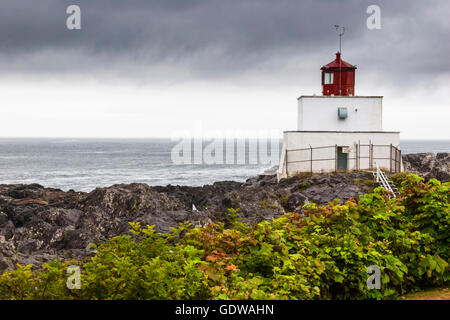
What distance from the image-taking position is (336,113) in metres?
27.0

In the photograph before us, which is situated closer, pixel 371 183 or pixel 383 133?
pixel 371 183

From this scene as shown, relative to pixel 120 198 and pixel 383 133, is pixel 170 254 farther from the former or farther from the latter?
pixel 383 133

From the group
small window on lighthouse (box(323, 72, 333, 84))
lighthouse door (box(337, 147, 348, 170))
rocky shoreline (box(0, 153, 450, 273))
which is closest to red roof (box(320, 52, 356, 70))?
small window on lighthouse (box(323, 72, 333, 84))

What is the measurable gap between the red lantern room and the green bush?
20633 mm

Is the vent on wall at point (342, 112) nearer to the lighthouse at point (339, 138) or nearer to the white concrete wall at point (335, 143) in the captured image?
the lighthouse at point (339, 138)

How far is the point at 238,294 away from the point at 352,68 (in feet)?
84.0

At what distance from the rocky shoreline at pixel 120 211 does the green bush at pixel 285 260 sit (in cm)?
324

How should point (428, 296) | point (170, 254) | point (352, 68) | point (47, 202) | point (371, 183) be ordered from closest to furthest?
point (170, 254), point (428, 296), point (371, 183), point (47, 202), point (352, 68)

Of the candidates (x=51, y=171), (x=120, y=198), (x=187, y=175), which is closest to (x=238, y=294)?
(x=120, y=198)

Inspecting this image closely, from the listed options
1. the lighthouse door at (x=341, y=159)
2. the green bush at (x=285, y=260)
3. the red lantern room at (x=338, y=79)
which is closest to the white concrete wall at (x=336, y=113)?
the red lantern room at (x=338, y=79)

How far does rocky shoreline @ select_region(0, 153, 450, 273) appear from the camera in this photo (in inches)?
496

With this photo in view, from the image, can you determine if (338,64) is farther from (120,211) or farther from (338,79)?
(120,211)

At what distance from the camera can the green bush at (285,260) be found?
4949 millimetres
